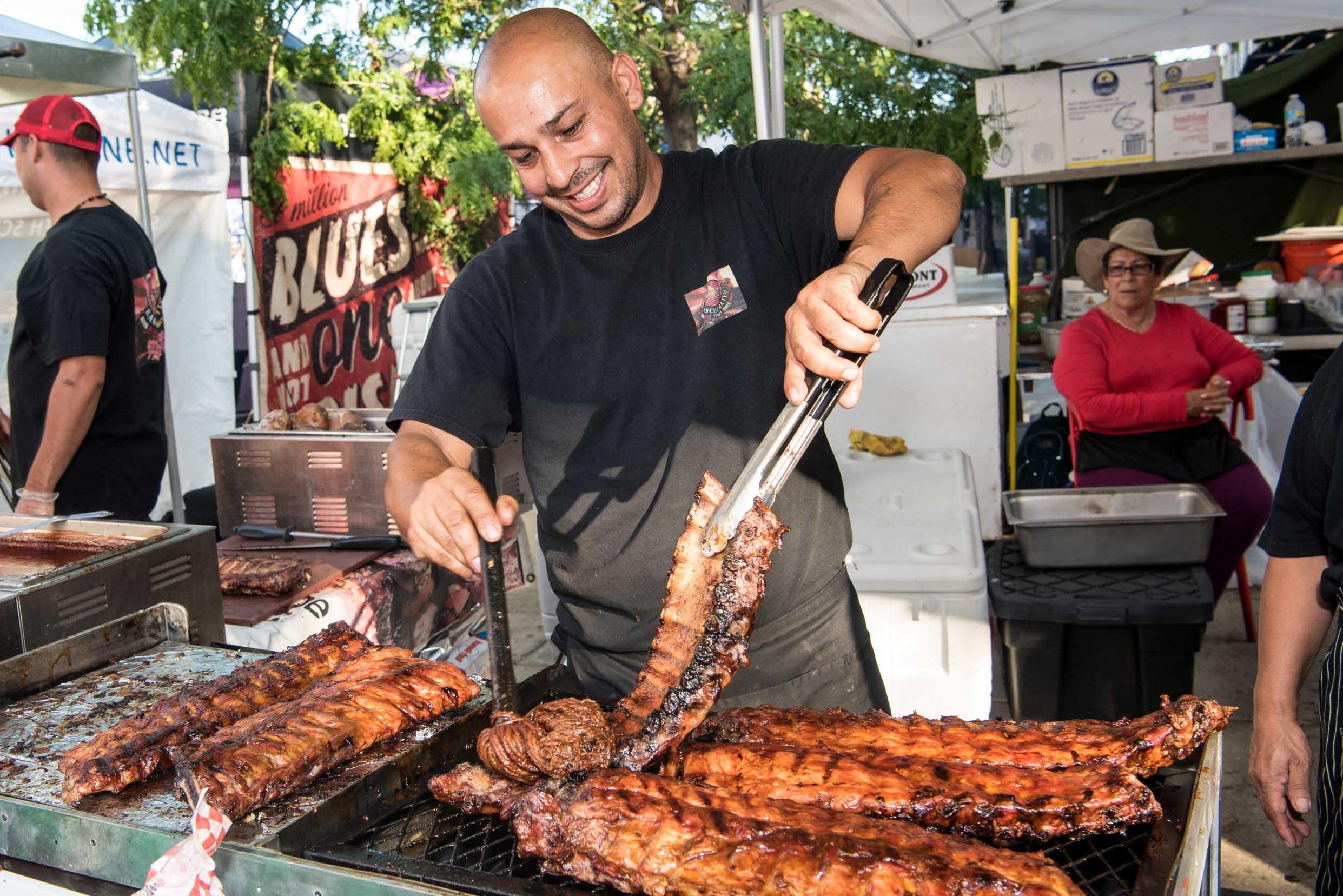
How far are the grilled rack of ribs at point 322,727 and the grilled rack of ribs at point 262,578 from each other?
1.67m

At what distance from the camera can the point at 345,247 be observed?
10.7 m

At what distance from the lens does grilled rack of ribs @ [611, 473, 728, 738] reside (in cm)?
201

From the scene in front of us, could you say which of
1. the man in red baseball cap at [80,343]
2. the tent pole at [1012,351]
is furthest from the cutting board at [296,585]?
the tent pole at [1012,351]

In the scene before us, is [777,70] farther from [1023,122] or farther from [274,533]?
[1023,122]

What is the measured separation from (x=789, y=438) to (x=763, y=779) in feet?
2.19

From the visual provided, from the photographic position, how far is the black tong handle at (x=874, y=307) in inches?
73.8

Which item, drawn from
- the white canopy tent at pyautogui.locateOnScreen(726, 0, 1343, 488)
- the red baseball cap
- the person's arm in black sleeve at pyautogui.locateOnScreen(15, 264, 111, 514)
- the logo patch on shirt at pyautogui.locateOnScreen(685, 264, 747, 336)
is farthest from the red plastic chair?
the red baseball cap

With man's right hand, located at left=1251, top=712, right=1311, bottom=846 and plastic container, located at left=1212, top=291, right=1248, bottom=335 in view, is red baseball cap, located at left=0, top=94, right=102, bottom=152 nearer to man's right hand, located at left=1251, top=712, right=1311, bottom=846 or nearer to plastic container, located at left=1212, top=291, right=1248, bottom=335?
man's right hand, located at left=1251, top=712, right=1311, bottom=846

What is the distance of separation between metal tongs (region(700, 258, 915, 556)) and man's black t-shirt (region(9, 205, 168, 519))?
3801 mm

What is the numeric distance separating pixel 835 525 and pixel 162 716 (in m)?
1.76

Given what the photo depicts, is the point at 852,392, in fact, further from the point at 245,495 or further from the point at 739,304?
the point at 245,495

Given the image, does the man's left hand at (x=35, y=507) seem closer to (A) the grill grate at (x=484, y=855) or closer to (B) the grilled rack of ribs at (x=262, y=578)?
(B) the grilled rack of ribs at (x=262, y=578)

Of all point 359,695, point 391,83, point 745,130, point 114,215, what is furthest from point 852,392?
point 391,83

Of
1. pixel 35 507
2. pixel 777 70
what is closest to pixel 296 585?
pixel 35 507
